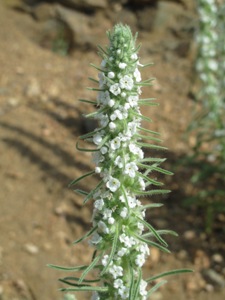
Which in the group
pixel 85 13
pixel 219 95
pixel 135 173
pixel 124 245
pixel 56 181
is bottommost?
pixel 56 181

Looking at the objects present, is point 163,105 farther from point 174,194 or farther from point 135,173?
point 135,173

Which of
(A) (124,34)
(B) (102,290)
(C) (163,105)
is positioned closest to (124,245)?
(B) (102,290)

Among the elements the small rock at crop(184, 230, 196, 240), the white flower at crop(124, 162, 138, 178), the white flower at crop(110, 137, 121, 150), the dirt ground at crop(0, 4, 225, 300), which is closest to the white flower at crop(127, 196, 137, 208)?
the white flower at crop(124, 162, 138, 178)

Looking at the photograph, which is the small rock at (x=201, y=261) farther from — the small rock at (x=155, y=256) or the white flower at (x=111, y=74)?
the white flower at (x=111, y=74)

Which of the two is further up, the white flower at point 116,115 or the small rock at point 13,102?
the white flower at point 116,115

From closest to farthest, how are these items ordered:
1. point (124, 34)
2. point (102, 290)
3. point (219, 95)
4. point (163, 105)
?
point (124, 34) < point (102, 290) < point (219, 95) < point (163, 105)

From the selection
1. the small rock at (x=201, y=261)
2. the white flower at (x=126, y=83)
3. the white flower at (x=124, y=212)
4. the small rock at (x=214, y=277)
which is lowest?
the small rock at (x=214, y=277)

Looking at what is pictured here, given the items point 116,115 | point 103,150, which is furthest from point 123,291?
point 116,115

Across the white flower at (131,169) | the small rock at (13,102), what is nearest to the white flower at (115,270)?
the white flower at (131,169)
